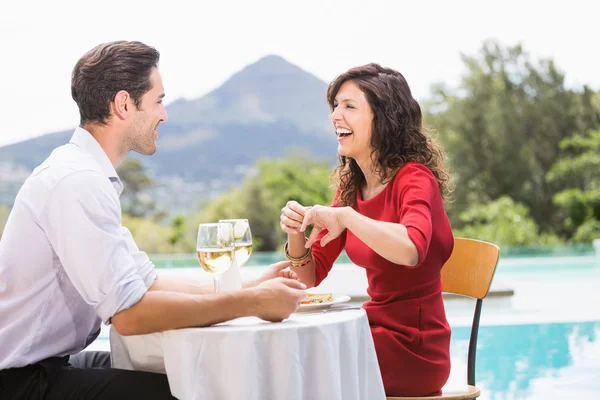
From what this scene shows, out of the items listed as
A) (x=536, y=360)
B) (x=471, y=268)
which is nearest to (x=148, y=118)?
(x=471, y=268)

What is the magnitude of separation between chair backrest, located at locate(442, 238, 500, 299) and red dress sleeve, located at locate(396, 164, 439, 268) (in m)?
0.42

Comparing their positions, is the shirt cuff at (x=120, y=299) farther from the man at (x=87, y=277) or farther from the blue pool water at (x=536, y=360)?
the blue pool water at (x=536, y=360)

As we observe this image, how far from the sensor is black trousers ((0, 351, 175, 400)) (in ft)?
5.94

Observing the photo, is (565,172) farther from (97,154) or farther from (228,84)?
(228,84)

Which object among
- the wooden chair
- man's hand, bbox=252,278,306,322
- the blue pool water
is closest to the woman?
the wooden chair

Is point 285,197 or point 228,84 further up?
point 228,84

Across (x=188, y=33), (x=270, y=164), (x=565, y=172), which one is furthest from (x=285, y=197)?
(x=188, y=33)

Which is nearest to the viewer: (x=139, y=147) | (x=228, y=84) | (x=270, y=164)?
(x=139, y=147)

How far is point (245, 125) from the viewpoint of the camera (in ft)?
126

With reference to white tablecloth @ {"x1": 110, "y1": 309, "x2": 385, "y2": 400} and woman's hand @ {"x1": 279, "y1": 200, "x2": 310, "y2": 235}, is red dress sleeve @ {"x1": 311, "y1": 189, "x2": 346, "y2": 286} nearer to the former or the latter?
woman's hand @ {"x1": 279, "y1": 200, "x2": 310, "y2": 235}

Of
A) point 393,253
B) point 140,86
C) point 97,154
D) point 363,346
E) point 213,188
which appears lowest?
point 213,188

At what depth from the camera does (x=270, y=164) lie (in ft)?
77.2

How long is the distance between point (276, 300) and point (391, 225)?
446 millimetres

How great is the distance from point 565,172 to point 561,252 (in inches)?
334
